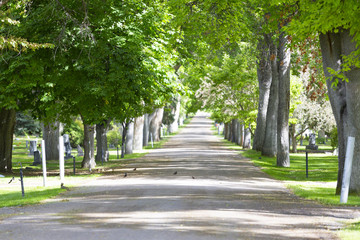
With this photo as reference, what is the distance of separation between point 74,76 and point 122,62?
6.76 feet

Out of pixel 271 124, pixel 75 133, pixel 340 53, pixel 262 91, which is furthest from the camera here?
pixel 75 133

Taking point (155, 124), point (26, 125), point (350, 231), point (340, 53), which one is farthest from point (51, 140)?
point (350, 231)

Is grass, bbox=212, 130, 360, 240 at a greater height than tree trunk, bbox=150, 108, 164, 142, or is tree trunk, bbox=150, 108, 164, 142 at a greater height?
tree trunk, bbox=150, 108, 164, 142

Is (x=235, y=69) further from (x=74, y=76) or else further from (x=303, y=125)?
(x=74, y=76)

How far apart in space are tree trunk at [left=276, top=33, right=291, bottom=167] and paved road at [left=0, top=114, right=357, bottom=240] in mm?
9675

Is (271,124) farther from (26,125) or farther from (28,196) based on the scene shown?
(26,125)

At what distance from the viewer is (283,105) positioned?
92.6ft

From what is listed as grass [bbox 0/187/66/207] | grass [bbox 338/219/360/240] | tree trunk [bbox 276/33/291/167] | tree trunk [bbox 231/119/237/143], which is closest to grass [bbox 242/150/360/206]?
tree trunk [bbox 276/33/291/167]

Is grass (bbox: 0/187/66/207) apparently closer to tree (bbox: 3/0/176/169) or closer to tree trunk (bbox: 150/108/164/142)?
tree (bbox: 3/0/176/169)

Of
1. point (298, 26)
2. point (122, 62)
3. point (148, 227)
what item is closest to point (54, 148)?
point (122, 62)

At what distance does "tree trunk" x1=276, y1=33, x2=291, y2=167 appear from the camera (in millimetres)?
28109

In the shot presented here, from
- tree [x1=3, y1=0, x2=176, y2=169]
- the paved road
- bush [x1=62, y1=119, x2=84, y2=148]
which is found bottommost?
the paved road

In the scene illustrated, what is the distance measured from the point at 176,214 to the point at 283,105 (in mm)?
17707

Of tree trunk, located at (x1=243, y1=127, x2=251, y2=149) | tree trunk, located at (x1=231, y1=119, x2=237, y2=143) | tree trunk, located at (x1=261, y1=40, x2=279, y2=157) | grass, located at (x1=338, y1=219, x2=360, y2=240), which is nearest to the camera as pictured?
grass, located at (x1=338, y1=219, x2=360, y2=240)
